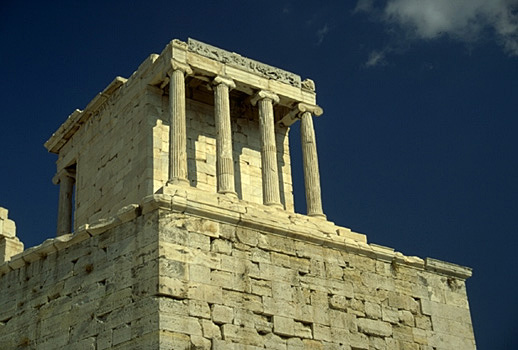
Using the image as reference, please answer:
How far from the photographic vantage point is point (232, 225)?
1762 centimetres

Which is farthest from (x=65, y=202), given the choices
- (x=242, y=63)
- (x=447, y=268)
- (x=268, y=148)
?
(x=447, y=268)

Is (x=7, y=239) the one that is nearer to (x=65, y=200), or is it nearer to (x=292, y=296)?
(x=65, y=200)

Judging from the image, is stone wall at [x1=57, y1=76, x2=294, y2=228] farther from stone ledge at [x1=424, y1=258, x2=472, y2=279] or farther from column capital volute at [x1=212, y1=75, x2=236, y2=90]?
stone ledge at [x1=424, y1=258, x2=472, y2=279]

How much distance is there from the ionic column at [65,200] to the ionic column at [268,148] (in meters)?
6.24

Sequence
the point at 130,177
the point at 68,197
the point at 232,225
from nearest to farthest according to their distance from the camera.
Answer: the point at 232,225
the point at 130,177
the point at 68,197

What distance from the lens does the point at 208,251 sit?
17016 mm

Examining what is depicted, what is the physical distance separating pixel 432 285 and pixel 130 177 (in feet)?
24.4

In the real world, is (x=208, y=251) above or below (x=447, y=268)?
below

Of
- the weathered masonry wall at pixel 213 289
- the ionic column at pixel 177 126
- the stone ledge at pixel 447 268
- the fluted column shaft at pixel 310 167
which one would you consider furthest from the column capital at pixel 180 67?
the stone ledge at pixel 447 268

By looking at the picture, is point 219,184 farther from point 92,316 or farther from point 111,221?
point 92,316

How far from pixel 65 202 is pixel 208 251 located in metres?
9.44

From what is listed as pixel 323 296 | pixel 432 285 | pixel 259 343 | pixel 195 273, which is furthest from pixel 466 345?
pixel 195 273

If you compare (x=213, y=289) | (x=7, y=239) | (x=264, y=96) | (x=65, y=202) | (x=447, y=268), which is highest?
(x=264, y=96)

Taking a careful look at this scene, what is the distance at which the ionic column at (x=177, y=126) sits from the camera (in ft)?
64.9
